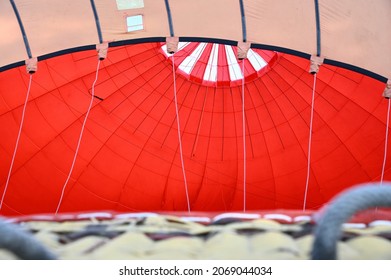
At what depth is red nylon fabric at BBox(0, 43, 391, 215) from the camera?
25.2 ft

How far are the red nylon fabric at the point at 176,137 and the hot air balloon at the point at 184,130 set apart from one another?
16 mm

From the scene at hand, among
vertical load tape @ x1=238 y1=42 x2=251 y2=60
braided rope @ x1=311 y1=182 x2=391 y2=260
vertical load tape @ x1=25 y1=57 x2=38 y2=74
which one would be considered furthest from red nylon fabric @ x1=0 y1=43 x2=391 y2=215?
braided rope @ x1=311 y1=182 x2=391 y2=260

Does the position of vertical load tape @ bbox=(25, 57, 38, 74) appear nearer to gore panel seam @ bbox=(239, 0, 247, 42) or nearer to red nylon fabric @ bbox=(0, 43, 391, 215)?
red nylon fabric @ bbox=(0, 43, 391, 215)

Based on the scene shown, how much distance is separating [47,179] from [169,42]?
3.31 m

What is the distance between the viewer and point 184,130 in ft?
27.1

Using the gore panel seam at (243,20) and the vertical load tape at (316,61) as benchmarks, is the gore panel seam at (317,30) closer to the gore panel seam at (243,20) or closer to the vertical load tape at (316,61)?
the vertical load tape at (316,61)

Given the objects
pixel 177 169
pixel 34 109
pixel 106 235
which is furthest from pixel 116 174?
pixel 106 235

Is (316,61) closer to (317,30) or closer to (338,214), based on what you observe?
(317,30)

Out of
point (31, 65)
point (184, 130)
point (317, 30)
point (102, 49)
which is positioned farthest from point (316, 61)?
point (31, 65)

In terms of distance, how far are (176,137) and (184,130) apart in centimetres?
17

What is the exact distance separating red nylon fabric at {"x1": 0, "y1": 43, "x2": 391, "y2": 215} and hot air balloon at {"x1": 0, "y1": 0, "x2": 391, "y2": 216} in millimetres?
16

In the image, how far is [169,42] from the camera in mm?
6039

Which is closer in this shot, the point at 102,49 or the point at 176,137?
the point at 102,49

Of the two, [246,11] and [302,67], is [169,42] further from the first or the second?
[302,67]
